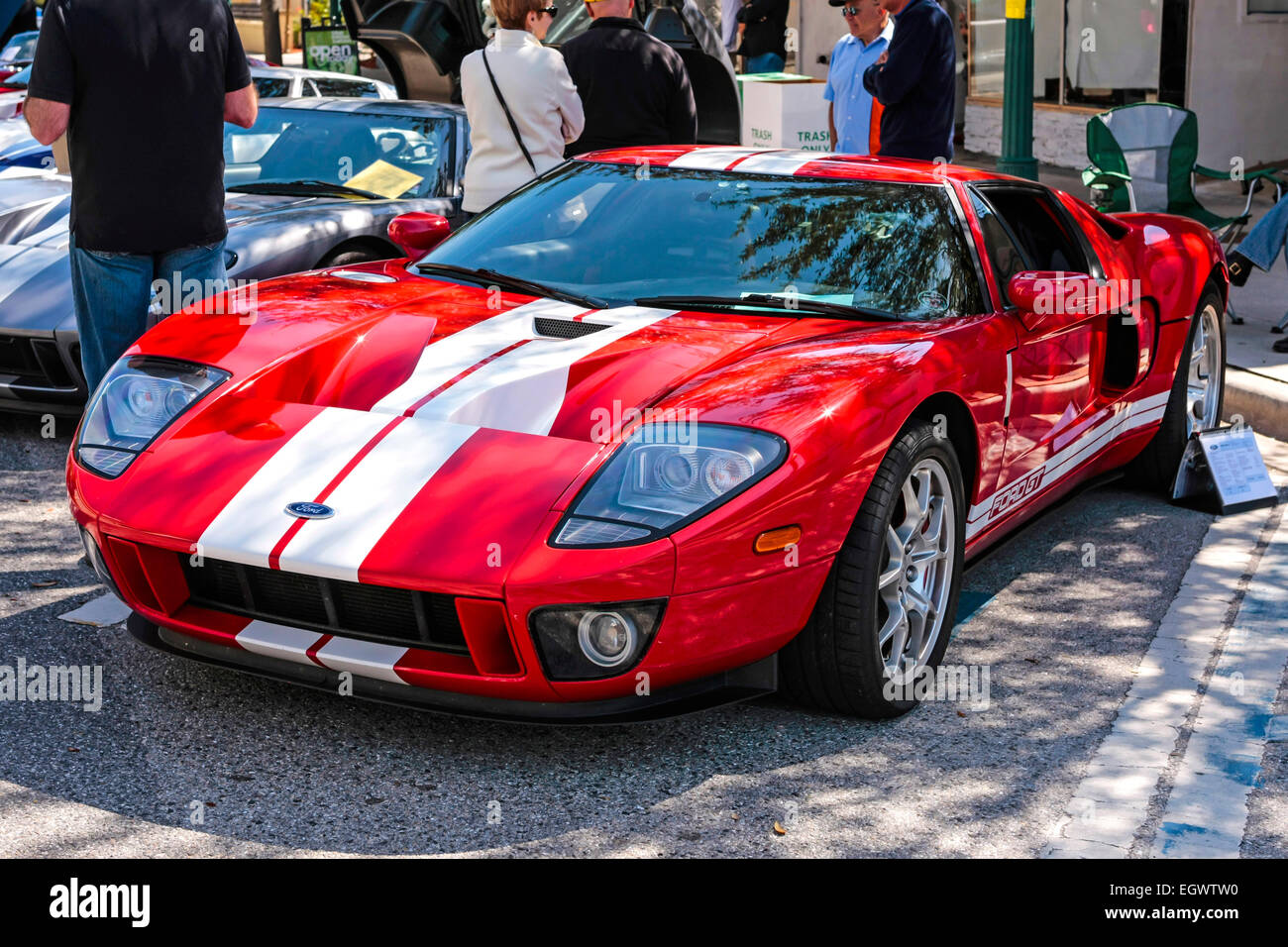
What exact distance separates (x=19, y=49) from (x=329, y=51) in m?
3.10

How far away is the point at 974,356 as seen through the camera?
13.6 feet

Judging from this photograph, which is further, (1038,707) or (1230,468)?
(1230,468)

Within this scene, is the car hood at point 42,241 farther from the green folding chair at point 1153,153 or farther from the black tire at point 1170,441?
the green folding chair at point 1153,153

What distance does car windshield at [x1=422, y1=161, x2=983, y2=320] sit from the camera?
429 centimetres

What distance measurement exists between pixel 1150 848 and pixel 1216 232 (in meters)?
7.15

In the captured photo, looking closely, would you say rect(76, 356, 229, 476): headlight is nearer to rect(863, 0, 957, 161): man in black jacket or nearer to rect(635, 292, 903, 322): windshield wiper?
rect(635, 292, 903, 322): windshield wiper

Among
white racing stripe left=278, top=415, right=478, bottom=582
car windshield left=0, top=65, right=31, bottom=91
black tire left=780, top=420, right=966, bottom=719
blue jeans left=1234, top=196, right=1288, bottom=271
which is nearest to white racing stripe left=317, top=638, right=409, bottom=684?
white racing stripe left=278, top=415, right=478, bottom=582

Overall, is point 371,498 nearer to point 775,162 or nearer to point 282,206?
point 775,162

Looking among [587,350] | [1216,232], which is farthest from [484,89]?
[1216,232]

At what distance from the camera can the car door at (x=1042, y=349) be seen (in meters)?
4.48

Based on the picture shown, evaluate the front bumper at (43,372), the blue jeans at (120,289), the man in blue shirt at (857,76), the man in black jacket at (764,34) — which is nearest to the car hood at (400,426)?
the blue jeans at (120,289)

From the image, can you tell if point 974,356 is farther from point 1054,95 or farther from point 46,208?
point 1054,95

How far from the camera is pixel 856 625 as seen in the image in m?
3.60

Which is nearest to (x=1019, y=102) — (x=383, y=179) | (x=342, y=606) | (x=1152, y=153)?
(x=1152, y=153)
